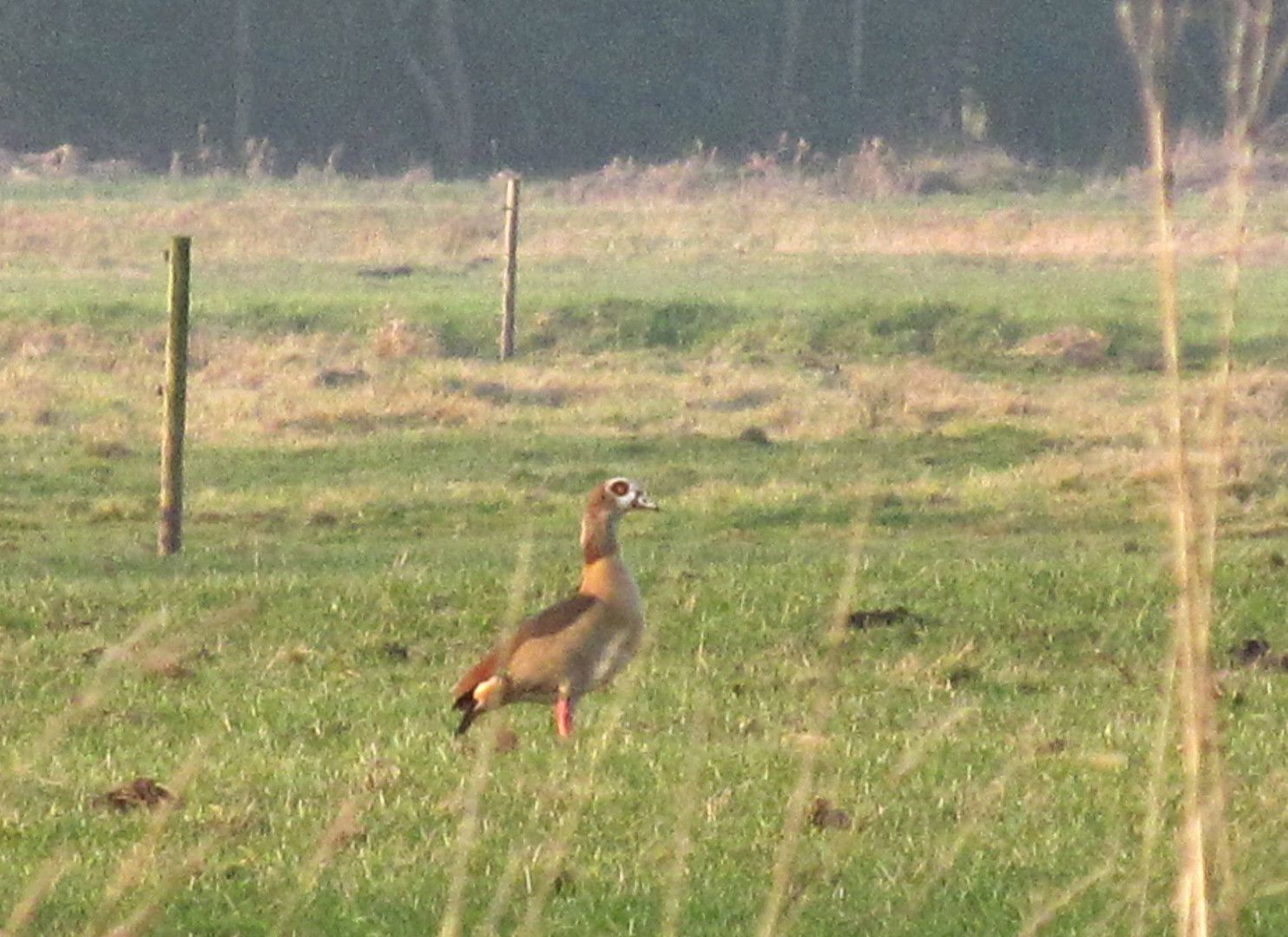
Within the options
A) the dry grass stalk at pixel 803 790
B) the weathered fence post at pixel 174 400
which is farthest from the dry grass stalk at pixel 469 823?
the weathered fence post at pixel 174 400

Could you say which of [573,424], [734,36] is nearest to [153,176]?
[734,36]

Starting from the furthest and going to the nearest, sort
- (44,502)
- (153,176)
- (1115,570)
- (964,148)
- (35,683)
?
(964,148), (153,176), (44,502), (1115,570), (35,683)

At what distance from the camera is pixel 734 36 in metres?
62.5

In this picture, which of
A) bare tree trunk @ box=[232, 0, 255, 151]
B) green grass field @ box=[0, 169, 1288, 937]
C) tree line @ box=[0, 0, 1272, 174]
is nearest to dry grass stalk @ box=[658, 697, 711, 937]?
green grass field @ box=[0, 169, 1288, 937]

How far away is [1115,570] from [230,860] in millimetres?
7157

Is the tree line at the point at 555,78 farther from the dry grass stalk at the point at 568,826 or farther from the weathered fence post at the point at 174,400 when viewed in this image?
the dry grass stalk at the point at 568,826

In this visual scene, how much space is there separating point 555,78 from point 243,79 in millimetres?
7271

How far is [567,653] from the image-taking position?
328 inches

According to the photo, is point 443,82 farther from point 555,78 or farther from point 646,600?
point 646,600

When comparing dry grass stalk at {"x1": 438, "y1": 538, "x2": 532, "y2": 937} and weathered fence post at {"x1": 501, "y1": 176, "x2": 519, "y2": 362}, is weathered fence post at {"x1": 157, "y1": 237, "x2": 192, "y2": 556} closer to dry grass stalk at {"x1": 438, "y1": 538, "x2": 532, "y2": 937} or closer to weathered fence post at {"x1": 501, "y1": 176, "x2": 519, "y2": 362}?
dry grass stalk at {"x1": 438, "y1": 538, "x2": 532, "y2": 937}

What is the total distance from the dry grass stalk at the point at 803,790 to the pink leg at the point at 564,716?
0.78 m

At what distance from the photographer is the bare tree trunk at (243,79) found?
58.2 m

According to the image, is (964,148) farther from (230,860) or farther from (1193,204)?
(230,860)

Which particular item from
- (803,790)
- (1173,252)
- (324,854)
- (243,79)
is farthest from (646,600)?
(243,79)
